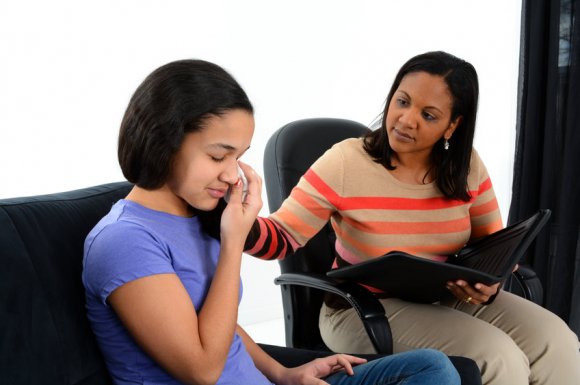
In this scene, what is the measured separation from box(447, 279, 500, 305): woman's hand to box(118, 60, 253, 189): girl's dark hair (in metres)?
0.78

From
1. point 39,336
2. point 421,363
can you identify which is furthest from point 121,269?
point 421,363

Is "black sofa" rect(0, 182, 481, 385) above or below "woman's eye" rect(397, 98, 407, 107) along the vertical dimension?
below

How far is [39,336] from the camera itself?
1.08 metres

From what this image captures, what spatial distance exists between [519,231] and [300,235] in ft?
1.80

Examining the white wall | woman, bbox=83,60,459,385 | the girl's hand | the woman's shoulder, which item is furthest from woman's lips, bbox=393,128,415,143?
the white wall

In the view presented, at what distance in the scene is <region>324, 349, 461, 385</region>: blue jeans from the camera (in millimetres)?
1268

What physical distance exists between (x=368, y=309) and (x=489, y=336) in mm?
323

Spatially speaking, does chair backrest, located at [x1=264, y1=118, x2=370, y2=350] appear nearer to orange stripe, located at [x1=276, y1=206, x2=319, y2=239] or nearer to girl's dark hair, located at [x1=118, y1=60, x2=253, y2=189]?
orange stripe, located at [x1=276, y1=206, x2=319, y2=239]

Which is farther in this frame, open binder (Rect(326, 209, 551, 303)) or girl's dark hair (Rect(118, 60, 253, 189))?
open binder (Rect(326, 209, 551, 303))

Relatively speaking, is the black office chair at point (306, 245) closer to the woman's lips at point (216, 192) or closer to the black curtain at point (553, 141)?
the woman's lips at point (216, 192)

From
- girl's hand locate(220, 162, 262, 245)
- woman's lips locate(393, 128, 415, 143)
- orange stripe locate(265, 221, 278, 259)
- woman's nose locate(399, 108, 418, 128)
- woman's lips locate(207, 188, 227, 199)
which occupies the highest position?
woman's nose locate(399, 108, 418, 128)

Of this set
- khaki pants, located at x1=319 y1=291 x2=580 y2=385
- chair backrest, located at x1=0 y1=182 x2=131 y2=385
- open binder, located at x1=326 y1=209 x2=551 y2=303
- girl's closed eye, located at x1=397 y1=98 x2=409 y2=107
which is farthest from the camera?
girl's closed eye, located at x1=397 y1=98 x2=409 y2=107

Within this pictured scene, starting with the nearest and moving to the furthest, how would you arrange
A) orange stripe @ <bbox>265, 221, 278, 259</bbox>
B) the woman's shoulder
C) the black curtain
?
orange stripe @ <bbox>265, 221, 278, 259</bbox>, the woman's shoulder, the black curtain

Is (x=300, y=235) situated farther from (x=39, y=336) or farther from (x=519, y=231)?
(x=39, y=336)
